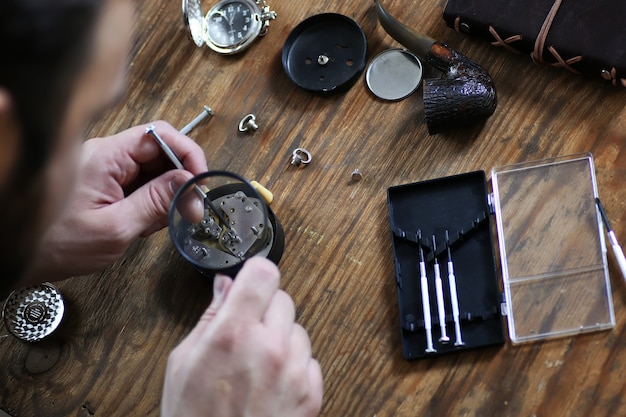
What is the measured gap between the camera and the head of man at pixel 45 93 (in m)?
0.60

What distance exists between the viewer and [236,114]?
136 centimetres

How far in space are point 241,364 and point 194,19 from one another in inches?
28.2

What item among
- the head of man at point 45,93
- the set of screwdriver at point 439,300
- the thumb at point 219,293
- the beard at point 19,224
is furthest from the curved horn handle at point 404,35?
the beard at point 19,224

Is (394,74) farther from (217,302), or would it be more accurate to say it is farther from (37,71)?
(37,71)

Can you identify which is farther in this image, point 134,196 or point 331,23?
point 331,23

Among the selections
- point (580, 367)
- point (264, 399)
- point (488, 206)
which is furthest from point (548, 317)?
point (264, 399)

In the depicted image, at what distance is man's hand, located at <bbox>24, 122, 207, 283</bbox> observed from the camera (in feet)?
3.86

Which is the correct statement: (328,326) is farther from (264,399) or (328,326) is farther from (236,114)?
(236,114)

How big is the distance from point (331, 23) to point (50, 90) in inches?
32.5

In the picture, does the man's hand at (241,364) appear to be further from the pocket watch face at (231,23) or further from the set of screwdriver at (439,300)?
the pocket watch face at (231,23)

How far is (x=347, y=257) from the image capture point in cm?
126

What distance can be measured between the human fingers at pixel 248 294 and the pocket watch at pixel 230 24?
572 millimetres

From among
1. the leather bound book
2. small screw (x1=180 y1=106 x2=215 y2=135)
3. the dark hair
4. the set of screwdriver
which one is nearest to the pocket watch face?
small screw (x1=180 y1=106 x2=215 y2=135)

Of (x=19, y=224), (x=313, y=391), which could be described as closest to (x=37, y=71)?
(x=19, y=224)
